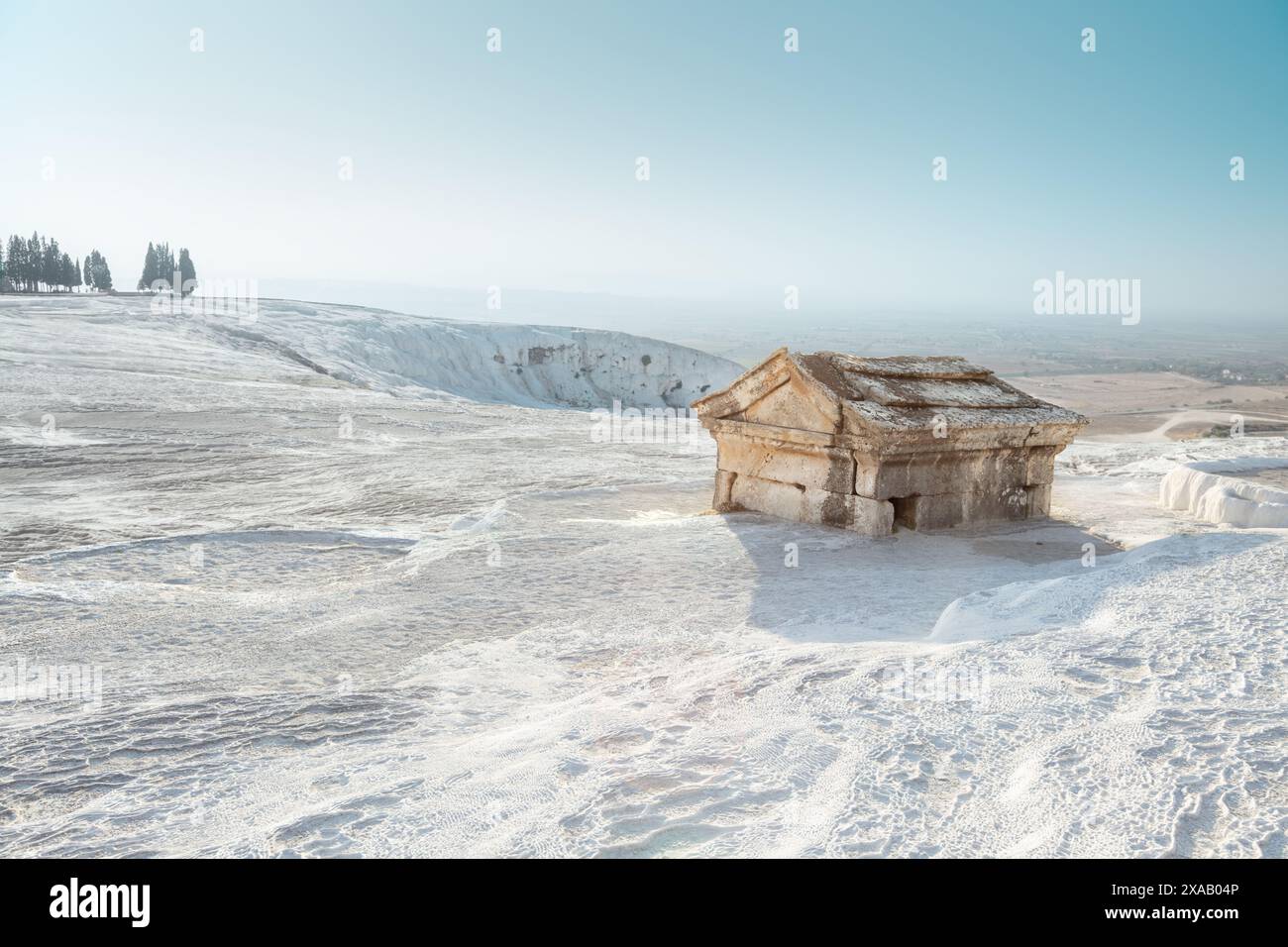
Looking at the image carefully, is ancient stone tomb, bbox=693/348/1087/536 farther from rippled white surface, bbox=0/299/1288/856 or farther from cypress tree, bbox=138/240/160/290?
cypress tree, bbox=138/240/160/290

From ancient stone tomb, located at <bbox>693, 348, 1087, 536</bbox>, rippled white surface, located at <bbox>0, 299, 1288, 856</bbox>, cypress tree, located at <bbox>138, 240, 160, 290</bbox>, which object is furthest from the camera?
cypress tree, located at <bbox>138, 240, 160, 290</bbox>

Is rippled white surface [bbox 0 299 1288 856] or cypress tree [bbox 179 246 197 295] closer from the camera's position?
rippled white surface [bbox 0 299 1288 856]

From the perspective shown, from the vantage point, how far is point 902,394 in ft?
22.5

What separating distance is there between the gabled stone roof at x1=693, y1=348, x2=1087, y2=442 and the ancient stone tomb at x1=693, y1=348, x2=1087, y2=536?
1 centimetres

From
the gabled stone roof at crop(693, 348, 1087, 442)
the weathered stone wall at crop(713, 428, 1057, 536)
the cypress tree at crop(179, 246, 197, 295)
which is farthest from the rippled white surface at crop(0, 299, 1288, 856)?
the cypress tree at crop(179, 246, 197, 295)

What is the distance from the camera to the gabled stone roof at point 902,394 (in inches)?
256

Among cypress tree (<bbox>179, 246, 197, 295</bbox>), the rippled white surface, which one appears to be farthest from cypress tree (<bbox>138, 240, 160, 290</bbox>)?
the rippled white surface

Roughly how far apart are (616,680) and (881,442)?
3.30 m

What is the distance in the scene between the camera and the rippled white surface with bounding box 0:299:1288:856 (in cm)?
224

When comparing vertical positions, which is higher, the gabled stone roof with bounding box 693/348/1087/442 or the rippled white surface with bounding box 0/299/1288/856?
the gabled stone roof with bounding box 693/348/1087/442

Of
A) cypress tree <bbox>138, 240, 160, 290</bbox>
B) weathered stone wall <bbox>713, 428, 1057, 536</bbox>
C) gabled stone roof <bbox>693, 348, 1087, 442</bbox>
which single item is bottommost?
weathered stone wall <bbox>713, 428, 1057, 536</bbox>

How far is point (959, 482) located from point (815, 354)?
4.66ft

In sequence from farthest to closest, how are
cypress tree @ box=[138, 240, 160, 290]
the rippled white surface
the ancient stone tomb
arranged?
cypress tree @ box=[138, 240, 160, 290] → the ancient stone tomb → the rippled white surface
